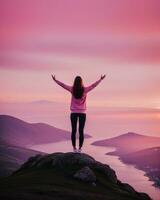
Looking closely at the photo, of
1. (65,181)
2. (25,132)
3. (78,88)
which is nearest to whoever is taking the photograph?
(78,88)

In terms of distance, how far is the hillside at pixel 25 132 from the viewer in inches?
464

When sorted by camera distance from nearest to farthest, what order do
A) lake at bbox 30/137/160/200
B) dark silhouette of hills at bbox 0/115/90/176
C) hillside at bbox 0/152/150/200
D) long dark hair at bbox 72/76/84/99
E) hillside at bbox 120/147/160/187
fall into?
hillside at bbox 0/152/150/200
long dark hair at bbox 72/76/84/99
lake at bbox 30/137/160/200
hillside at bbox 120/147/160/187
dark silhouette of hills at bbox 0/115/90/176

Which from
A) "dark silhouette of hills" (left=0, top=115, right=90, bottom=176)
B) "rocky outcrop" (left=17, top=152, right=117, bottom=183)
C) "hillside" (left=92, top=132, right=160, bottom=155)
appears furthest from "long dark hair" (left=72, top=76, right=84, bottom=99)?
"hillside" (left=92, top=132, right=160, bottom=155)

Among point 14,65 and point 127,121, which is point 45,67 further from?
point 127,121

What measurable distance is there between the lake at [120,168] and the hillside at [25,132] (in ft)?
0.72

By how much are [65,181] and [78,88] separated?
1480 millimetres

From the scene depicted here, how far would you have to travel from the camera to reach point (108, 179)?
10.0 meters

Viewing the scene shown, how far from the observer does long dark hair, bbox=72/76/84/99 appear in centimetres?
923

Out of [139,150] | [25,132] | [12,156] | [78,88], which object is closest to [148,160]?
[139,150]

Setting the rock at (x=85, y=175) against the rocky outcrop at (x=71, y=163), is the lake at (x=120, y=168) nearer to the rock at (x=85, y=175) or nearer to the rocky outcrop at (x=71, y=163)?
the rocky outcrop at (x=71, y=163)

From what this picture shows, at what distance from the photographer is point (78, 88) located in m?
9.24

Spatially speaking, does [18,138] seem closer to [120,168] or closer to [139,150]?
[120,168]

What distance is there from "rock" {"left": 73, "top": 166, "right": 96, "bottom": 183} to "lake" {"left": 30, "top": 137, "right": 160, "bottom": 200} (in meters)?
1.47

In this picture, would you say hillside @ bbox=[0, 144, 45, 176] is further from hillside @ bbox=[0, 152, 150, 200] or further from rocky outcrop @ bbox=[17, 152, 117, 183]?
rocky outcrop @ bbox=[17, 152, 117, 183]
